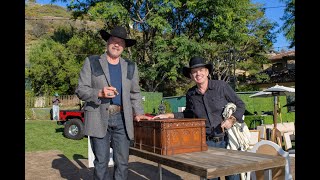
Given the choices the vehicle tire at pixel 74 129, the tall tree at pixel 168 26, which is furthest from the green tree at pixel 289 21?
the vehicle tire at pixel 74 129

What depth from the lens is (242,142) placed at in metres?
3.74

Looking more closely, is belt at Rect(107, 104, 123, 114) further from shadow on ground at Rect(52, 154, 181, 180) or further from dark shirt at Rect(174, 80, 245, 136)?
shadow on ground at Rect(52, 154, 181, 180)

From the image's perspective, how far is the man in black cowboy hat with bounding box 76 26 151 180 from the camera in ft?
11.3

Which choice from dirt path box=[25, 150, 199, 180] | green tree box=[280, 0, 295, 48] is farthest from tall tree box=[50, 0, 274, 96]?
dirt path box=[25, 150, 199, 180]

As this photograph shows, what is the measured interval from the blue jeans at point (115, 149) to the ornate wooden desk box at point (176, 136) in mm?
534

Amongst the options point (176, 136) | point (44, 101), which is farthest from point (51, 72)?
point (176, 136)

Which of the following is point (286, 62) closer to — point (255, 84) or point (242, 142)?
point (255, 84)

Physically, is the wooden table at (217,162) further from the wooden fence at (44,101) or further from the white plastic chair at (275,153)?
the wooden fence at (44,101)

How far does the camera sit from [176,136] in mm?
2906

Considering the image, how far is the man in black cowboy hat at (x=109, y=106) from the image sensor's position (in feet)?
11.3

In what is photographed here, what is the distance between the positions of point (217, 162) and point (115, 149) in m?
1.43

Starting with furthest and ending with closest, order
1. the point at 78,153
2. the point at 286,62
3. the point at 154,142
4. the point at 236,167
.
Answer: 1. the point at 286,62
2. the point at 78,153
3. the point at 154,142
4. the point at 236,167
